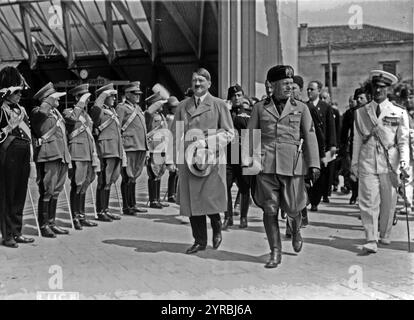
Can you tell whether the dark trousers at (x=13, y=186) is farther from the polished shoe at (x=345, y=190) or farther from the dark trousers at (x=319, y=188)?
the polished shoe at (x=345, y=190)

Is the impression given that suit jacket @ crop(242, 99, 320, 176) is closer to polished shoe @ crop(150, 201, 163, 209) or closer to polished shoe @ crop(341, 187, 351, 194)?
polished shoe @ crop(150, 201, 163, 209)

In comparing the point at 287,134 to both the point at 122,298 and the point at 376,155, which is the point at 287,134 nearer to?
the point at 376,155

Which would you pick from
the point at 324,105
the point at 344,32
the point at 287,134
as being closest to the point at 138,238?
the point at 287,134

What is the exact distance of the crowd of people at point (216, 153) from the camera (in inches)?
243

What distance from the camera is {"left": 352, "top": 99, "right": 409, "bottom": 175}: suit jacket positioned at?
6934 millimetres

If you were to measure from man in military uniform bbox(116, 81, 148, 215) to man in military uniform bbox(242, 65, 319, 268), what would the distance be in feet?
12.4

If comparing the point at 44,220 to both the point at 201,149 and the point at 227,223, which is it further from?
the point at 201,149

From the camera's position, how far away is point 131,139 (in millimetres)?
9648

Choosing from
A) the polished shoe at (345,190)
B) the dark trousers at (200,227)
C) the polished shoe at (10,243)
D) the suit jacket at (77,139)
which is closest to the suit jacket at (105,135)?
the suit jacket at (77,139)

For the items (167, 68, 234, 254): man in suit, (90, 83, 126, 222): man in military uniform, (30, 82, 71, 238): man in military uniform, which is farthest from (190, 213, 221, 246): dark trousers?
(90, 83, 126, 222): man in military uniform

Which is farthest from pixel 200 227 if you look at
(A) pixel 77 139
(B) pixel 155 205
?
(B) pixel 155 205

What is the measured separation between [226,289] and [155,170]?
19.2ft

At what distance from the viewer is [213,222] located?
22.6ft

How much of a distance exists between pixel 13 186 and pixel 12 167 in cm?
23
